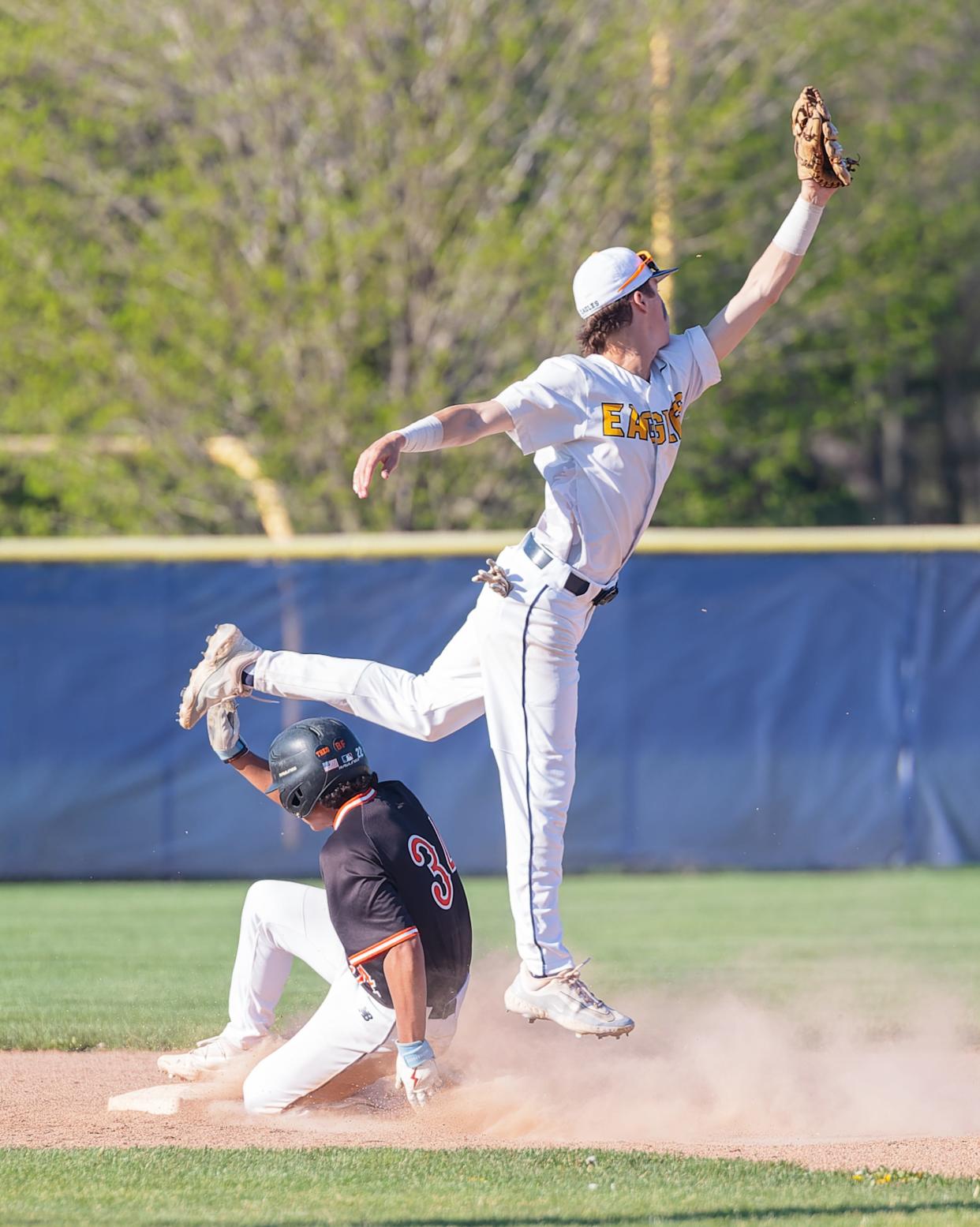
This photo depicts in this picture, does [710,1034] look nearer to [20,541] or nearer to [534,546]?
[534,546]

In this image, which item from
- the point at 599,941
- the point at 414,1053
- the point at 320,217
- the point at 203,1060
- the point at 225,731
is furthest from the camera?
the point at 320,217

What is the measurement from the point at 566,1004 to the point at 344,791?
87 centimetres

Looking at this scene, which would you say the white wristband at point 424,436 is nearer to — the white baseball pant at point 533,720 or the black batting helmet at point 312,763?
the white baseball pant at point 533,720

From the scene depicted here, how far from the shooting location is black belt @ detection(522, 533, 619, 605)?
4.94 metres

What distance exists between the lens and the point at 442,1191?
3904 mm

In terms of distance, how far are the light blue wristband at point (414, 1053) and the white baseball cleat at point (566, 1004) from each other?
1.22 feet

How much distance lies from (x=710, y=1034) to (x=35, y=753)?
6.05m

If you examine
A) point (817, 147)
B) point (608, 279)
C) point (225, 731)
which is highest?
point (817, 147)

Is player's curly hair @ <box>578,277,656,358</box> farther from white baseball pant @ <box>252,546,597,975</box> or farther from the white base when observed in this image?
the white base

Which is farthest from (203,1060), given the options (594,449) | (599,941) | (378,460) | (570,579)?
(599,941)

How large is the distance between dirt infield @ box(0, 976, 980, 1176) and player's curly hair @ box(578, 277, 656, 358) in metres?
2.22

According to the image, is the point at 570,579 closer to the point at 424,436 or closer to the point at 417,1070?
the point at 424,436

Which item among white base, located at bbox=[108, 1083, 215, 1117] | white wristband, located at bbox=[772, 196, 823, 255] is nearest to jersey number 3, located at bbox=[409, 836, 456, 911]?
white base, located at bbox=[108, 1083, 215, 1117]

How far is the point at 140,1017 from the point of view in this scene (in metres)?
6.33
